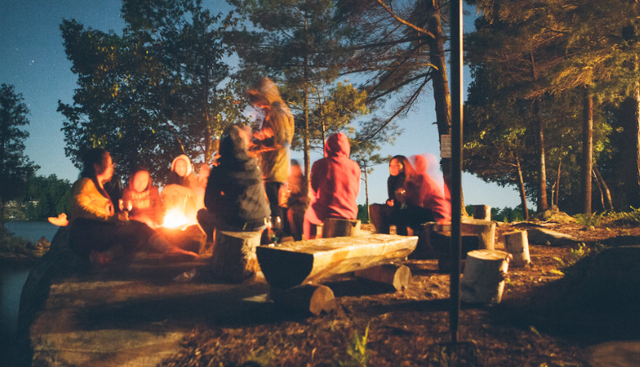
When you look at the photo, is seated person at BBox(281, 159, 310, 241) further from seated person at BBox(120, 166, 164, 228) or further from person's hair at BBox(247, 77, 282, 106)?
seated person at BBox(120, 166, 164, 228)

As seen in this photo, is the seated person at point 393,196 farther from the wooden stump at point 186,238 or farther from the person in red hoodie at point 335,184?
the wooden stump at point 186,238

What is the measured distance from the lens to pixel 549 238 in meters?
7.25

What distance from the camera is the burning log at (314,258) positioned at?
3166 millimetres

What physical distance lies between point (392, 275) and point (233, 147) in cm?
241

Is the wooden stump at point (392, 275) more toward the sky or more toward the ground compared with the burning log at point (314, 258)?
more toward the ground

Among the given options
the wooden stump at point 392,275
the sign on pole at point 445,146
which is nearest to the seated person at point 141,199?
the wooden stump at point 392,275

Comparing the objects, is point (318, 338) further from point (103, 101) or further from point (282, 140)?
point (103, 101)

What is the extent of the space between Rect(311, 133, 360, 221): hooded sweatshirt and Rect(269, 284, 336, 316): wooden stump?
74.4 inches

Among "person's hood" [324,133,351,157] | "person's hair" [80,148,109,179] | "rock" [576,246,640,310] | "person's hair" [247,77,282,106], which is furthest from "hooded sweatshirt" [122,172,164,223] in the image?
"rock" [576,246,640,310]

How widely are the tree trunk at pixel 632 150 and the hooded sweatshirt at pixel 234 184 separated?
11.8 metres

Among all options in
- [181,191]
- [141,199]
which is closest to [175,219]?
[181,191]

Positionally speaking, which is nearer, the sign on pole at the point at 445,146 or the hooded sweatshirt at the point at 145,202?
the sign on pole at the point at 445,146

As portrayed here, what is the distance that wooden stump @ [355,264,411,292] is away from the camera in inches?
161

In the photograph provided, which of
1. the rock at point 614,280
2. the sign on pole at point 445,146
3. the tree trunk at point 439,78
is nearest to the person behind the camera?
the sign on pole at point 445,146
